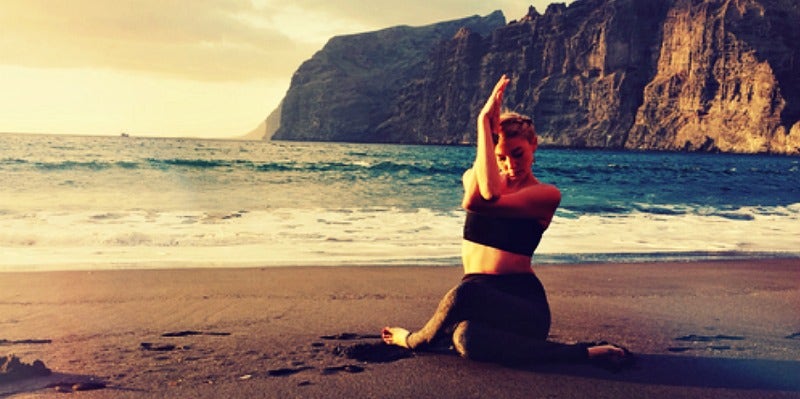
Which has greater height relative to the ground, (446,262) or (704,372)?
(704,372)

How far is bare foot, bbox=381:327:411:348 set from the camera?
4.02 m

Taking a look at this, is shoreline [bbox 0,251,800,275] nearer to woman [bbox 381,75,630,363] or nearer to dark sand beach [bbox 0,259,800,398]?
dark sand beach [bbox 0,259,800,398]

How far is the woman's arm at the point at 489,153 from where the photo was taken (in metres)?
3.39

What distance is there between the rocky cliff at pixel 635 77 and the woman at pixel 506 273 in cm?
12939

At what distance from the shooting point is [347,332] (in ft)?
15.1

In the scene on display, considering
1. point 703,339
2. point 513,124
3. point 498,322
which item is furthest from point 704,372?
point 513,124

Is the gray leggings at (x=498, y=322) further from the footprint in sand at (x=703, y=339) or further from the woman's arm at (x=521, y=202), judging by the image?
the footprint in sand at (x=703, y=339)

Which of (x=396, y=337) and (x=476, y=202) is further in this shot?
(x=396, y=337)

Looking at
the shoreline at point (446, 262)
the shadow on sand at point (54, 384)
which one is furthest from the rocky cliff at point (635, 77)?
the shadow on sand at point (54, 384)

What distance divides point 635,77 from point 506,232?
512 ft

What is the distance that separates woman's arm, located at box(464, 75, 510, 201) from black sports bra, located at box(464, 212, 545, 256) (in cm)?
21

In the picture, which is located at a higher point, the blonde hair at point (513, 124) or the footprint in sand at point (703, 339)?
the blonde hair at point (513, 124)

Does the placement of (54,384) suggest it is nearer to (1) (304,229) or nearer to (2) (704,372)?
(2) (704,372)

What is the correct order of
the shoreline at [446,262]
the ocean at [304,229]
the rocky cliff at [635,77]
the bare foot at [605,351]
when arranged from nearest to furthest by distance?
1. the bare foot at [605,351]
2. the shoreline at [446,262]
3. the ocean at [304,229]
4. the rocky cliff at [635,77]
